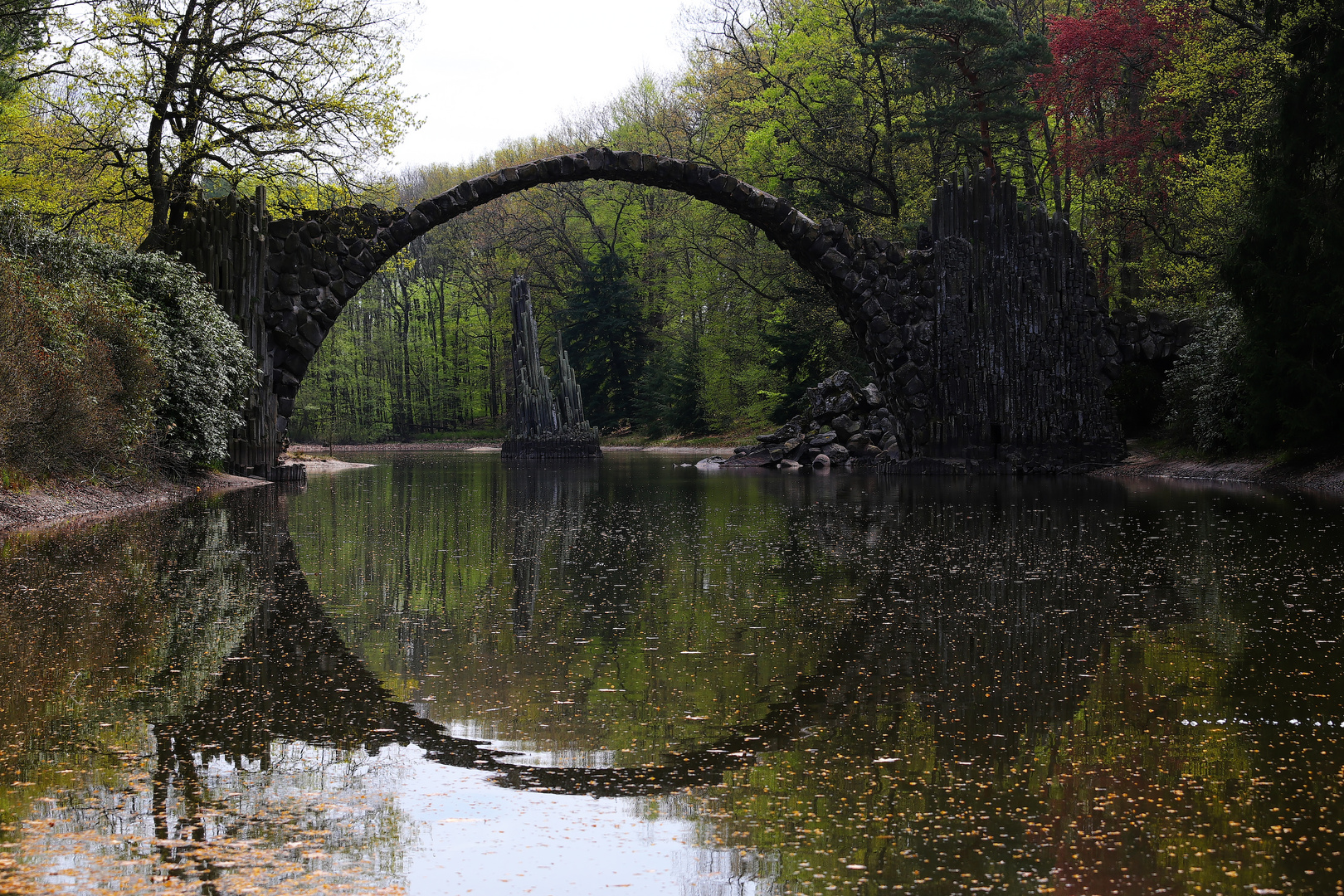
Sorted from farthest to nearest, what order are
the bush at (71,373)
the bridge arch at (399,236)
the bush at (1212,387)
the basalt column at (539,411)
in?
1. the basalt column at (539,411)
2. the bridge arch at (399,236)
3. the bush at (1212,387)
4. the bush at (71,373)

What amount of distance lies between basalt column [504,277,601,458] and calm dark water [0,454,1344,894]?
2658cm

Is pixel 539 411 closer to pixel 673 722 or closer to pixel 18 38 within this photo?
pixel 18 38

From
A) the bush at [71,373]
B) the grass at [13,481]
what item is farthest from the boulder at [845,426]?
the grass at [13,481]

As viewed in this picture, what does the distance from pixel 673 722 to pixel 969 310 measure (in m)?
20.2

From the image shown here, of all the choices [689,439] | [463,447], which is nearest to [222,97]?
[689,439]

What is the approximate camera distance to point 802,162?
1302 inches

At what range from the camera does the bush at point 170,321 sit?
13.3 m

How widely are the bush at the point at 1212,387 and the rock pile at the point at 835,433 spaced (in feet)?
18.1

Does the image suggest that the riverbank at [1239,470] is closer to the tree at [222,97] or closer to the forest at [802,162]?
the forest at [802,162]

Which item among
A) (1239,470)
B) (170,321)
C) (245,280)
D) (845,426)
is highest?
(245,280)

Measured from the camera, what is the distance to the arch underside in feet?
74.2

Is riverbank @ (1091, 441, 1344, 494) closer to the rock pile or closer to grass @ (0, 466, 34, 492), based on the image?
the rock pile

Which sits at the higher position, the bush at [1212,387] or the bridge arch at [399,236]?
the bridge arch at [399,236]

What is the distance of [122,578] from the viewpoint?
7.02 metres
